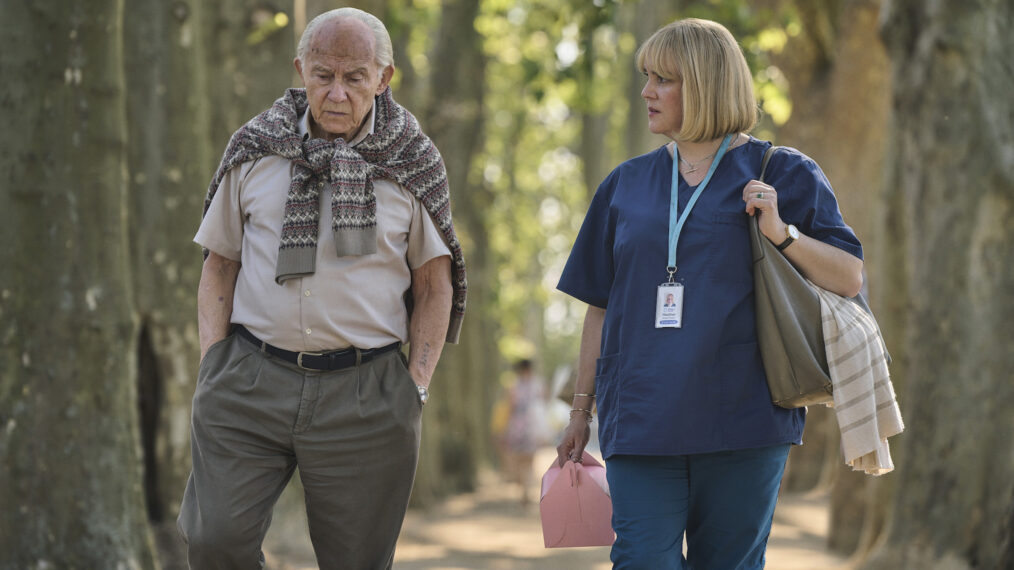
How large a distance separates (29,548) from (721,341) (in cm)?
331

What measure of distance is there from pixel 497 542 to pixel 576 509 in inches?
383

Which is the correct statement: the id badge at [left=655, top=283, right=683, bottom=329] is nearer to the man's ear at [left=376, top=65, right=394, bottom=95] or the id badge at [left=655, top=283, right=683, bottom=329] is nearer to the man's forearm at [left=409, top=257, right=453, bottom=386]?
the man's forearm at [left=409, top=257, right=453, bottom=386]

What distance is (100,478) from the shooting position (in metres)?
6.01

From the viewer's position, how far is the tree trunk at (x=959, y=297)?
25.7 ft

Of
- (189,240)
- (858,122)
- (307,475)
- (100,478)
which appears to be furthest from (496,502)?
(307,475)

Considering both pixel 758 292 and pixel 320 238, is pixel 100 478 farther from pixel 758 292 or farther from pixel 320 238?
pixel 758 292

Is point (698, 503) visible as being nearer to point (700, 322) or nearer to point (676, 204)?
point (700, 322)

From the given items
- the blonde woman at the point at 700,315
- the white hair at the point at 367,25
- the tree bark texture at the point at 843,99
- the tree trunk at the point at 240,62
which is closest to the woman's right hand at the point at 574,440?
the blonde woman at the point at 700,315

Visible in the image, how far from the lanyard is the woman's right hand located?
2.21ft

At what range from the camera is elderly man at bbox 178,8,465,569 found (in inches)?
165

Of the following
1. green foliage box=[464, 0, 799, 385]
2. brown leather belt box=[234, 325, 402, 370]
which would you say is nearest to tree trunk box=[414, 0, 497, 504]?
green foliage box=[464, 0, 799, 385]

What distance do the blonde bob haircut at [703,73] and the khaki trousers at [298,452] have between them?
1201 millimetres

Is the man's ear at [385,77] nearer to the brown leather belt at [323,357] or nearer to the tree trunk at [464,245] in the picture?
the brown leather belt at [323,357]

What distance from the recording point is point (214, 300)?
4371mm
